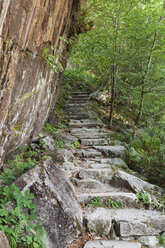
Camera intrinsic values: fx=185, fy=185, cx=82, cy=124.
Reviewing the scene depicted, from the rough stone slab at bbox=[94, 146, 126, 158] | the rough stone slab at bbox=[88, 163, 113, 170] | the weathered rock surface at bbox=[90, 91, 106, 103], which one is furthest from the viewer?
the weathered rock surface at bbox=[90, 91, 106, 103]

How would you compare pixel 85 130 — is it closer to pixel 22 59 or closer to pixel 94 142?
pixel 94 142

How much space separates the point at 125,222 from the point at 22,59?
3.67 meters

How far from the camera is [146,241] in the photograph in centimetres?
341

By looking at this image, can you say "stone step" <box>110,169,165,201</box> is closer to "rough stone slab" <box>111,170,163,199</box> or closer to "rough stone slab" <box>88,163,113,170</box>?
"rough stone slab" <box>111,170,163,199</box>

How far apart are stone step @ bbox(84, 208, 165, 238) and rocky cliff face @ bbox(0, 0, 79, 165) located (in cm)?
212

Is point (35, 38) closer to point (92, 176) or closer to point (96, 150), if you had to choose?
point (92, 176)

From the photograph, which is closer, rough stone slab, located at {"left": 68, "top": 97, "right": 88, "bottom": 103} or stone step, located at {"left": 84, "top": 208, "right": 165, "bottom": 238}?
stone step, located at {"left": 84, "top": 208, "right": 165, "bottom": 238}

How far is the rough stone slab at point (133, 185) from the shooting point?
458 cm

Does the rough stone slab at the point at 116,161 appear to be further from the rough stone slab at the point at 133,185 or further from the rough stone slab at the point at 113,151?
the rough stone slab at the point at 133,185

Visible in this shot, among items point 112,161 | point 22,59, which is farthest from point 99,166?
point 22,59

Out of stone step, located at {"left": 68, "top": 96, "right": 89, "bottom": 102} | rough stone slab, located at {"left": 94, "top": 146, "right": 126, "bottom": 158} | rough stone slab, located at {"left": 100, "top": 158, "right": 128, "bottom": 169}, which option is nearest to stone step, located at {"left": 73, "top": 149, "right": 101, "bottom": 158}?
rough stone slab, located at {"left": 94, "top": 146, "right": 126, "bottom": 158}

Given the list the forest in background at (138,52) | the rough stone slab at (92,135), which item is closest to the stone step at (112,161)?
the forest in background at (138,52)

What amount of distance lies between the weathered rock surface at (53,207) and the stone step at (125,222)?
305 millimetres

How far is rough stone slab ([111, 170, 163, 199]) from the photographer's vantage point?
4.58 m
